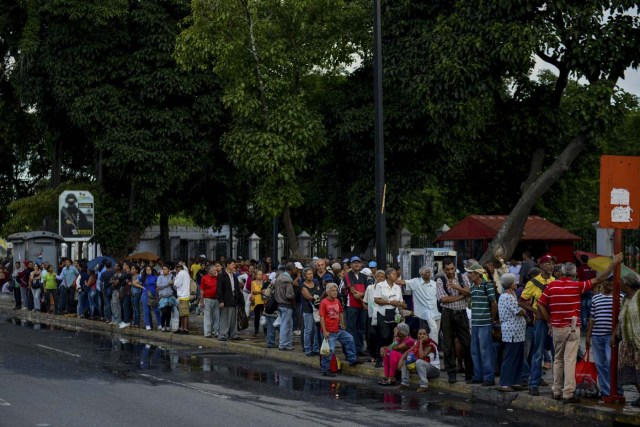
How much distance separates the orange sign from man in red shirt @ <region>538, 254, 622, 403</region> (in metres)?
0.88

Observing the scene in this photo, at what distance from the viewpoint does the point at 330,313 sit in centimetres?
1755

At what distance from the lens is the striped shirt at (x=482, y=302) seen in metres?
14.9

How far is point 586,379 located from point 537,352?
792 millimetres

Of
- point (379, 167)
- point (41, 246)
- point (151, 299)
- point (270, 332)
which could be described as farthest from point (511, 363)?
point (41, 246)

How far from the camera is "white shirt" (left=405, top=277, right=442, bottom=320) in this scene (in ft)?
56.2

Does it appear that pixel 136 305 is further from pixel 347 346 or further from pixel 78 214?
pixel 78 214

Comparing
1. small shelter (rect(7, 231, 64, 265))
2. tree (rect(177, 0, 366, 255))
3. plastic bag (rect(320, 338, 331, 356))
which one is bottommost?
plastic bag (rect(320, 338, 331, 356))

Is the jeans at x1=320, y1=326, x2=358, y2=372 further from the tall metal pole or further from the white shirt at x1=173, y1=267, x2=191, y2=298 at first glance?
the white shirt at x1=173, y1=267, x2=191, y2=298

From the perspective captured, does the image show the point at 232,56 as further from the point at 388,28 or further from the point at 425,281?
the point at 425,281

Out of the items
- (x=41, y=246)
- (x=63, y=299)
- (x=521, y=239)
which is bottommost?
(x=63, y=299)

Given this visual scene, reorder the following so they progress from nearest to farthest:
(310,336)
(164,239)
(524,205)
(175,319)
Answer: (310,336) < (175,319) < (524,205) < (164,239)

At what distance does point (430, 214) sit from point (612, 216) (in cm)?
4557

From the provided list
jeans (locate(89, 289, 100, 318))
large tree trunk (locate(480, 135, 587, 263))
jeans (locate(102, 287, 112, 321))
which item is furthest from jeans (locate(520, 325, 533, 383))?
jeans (locate(89, 289, 100, 318))

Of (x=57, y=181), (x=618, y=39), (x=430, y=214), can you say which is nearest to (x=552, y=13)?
(x=618, y=39)
